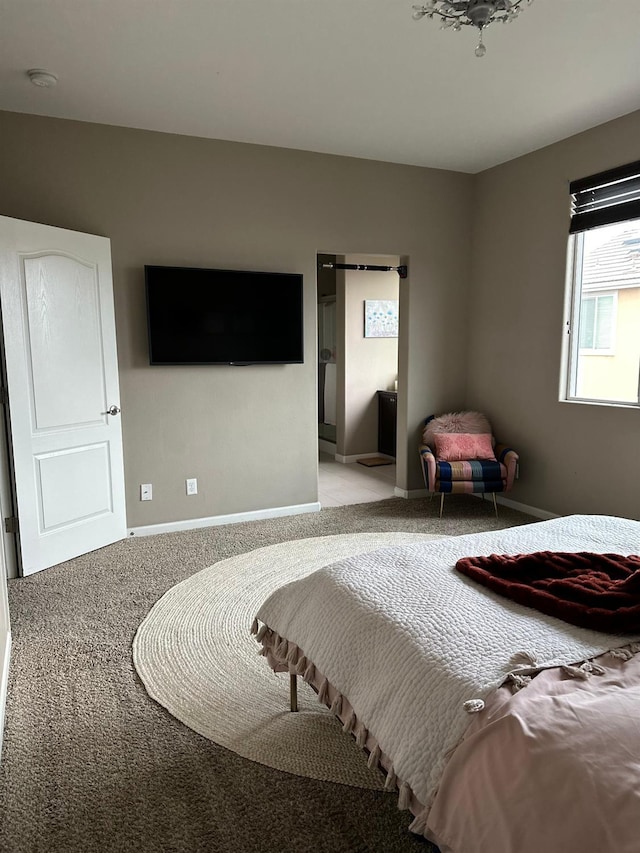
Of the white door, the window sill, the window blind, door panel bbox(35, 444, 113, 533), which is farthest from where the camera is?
the window sill

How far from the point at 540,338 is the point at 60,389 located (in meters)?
3.42

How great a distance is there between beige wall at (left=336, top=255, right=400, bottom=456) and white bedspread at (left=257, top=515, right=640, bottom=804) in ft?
15.3

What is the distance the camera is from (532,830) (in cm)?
98

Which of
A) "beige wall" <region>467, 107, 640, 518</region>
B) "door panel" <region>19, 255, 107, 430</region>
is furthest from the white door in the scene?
"beige wall" <region>467, 107, 640, 518</region>

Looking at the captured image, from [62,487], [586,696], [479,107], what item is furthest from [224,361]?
[586,696]

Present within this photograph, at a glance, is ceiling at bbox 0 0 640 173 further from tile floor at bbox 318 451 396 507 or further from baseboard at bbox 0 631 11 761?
tile floor at bbox 318 451 396 507

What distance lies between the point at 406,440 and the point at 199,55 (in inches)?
127

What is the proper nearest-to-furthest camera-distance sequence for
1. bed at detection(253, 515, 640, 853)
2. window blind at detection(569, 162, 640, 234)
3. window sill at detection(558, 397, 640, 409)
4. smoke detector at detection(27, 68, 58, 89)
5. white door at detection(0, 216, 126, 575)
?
1. bed at detection(253, 515, 640, 853)
2. smoke detector at detection(27, 68, 58, 89)
3. white door at detection(0, 216, 126, 575)
4. window blind at detection(569, 162, 640, 234)
5. window sill at detection(558, 397, 640, 409)

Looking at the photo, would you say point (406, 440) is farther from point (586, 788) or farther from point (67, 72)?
point (586, 788)

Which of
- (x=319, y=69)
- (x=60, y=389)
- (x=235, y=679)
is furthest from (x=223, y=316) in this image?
(x=235, y=679)

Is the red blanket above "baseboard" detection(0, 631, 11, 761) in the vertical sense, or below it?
above

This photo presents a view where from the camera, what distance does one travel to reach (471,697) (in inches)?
48.7

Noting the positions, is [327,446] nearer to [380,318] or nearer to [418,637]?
[380,318]

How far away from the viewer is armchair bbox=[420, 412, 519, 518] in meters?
4.46
